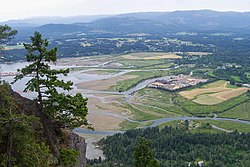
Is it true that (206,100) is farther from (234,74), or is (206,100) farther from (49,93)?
(49,93)

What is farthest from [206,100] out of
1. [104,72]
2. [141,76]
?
[104,72]

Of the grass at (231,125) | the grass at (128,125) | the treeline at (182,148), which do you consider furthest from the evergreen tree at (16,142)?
the grass at (231,125)

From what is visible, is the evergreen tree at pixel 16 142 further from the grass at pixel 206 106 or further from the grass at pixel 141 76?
the grass at pixel 141 76

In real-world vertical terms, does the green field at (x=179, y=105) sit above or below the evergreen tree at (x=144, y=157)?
below

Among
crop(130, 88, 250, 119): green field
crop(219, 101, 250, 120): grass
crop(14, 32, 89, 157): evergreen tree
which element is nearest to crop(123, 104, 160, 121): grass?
crop(130, 88, 250, 119): green field

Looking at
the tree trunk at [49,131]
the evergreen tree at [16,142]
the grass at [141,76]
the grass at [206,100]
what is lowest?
the grass at [206,100]

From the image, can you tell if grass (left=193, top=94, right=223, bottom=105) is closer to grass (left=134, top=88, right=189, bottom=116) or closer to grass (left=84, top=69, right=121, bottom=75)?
grass (left=134, top=88, right=189, bottom=116)

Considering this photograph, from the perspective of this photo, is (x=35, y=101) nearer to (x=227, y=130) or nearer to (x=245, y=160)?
(x=245, y=160)
